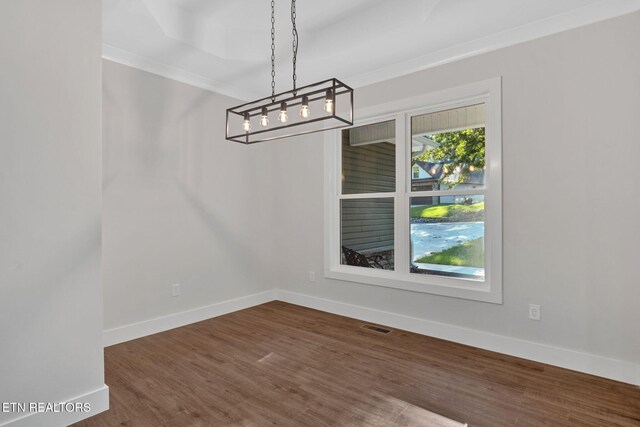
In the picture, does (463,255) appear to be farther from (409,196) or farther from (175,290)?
(175,290)

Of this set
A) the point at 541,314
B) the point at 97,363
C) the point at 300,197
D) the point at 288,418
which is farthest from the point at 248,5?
the point at 541,314

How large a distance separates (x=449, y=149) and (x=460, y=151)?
11cm

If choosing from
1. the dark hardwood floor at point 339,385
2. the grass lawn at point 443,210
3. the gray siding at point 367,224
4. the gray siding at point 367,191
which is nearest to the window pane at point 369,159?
the gray siding at point 367,191

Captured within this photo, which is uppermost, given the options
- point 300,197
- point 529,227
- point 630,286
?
point 300,197

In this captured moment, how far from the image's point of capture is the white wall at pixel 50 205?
1856 millimetres

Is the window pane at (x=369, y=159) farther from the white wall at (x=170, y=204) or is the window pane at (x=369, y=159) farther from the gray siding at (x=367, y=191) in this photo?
the white wall at (x=170, y=204)

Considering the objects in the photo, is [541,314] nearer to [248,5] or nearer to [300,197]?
[300,197]

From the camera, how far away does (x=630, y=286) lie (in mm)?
2461

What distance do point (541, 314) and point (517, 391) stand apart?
0.74 m

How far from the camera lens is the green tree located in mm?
3242

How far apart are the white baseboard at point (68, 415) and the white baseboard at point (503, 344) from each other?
2.46 m

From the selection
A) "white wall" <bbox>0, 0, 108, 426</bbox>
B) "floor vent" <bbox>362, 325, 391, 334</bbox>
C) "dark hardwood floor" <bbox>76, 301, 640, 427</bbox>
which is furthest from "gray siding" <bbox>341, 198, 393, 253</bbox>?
"white wall" <bbox>0, 0, 108, 426</bbox>

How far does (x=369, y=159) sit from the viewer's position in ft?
13.2

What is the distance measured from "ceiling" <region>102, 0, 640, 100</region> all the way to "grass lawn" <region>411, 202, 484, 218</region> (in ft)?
4.43
